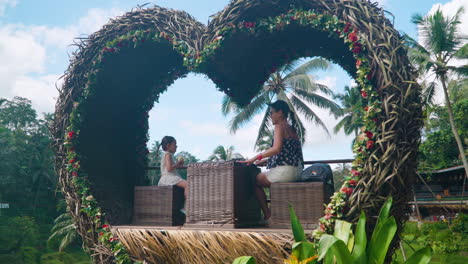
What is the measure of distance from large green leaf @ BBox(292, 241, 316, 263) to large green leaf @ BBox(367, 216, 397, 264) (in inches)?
16.2

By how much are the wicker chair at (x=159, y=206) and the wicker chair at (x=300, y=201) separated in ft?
3.67

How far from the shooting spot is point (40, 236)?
88.9 ft

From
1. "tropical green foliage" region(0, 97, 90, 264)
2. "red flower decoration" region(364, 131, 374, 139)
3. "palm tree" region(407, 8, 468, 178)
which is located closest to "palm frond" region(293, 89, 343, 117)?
"palm tree" region(407, 8, 468, 178)

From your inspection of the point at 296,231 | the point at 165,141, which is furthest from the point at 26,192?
the point at 296,231

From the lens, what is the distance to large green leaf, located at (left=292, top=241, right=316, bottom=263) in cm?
247

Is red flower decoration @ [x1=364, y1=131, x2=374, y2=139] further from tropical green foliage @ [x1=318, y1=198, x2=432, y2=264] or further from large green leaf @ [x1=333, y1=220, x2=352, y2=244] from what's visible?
large green leaf @ [x1=333, y1=220, x2=352, y2=244]

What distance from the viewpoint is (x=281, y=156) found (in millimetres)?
3498

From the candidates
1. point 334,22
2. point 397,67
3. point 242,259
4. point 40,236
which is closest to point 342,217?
point 242,259

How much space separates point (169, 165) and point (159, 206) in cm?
47

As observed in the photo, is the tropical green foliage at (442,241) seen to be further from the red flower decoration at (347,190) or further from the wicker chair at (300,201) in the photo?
the wicker chair at (300,201)

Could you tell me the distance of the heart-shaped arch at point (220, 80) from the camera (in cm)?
283

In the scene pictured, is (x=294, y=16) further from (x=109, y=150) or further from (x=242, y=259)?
(x=109, y=150)

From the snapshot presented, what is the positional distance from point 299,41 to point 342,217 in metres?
1.92

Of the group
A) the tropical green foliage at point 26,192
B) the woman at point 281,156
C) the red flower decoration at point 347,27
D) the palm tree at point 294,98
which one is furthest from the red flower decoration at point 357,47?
the tropical green foliage at point 26,192
